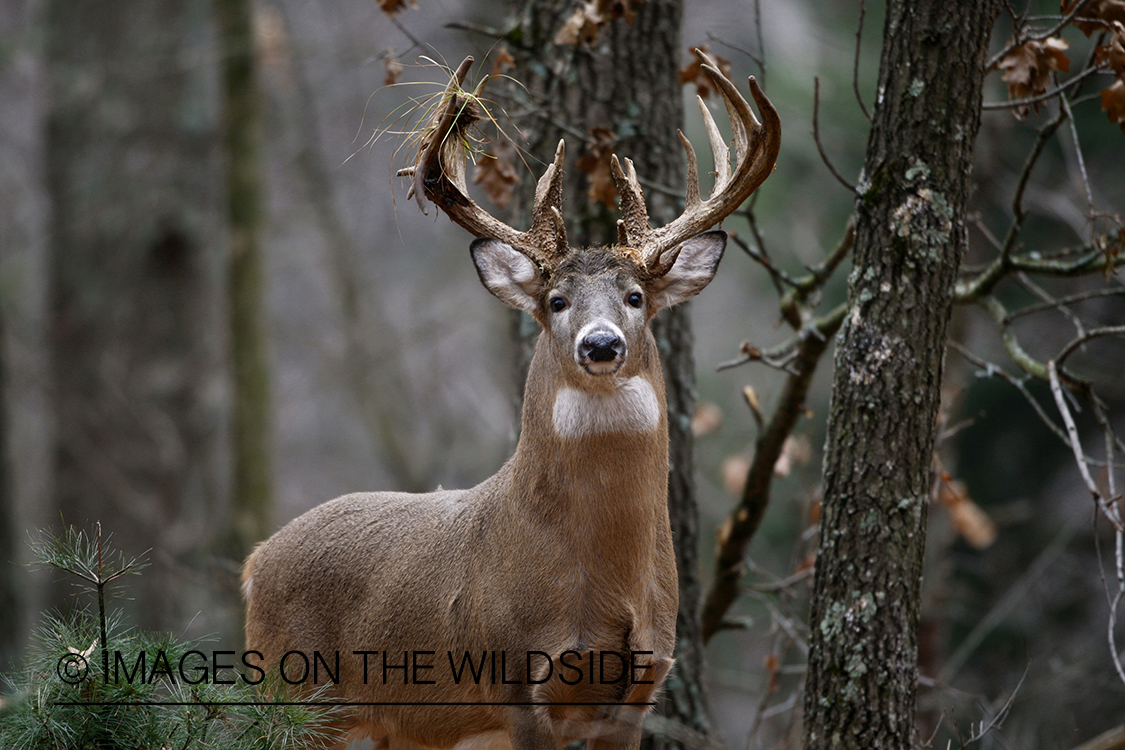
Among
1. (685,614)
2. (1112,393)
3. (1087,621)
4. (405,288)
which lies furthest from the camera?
(405,288)

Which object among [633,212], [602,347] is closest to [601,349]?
[602,347]

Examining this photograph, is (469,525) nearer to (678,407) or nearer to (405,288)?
(678,407)

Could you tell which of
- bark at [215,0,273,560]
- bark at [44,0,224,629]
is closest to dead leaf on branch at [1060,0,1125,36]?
bark at [215,0,273,560]

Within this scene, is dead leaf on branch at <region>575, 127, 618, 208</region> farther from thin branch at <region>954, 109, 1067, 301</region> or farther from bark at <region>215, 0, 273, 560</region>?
bark at <region>215, 0, 273, 560</region>

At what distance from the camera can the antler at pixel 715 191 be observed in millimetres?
4348

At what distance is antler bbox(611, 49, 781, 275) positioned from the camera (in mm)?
4348

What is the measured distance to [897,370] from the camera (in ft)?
14.8

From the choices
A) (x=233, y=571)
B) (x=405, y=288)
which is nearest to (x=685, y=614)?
(x=233, y=571)

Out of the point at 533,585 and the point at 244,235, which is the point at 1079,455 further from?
the point at 244,235

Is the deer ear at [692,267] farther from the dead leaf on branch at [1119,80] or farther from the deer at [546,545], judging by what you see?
the dead leaf on branch at [1119,80]

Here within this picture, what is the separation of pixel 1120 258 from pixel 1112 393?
8762mm

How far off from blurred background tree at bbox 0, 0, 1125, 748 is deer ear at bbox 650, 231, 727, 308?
1028 millimetres

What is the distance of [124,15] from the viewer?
11.3m

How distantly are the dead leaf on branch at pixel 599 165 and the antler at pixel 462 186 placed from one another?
3.78 ft
